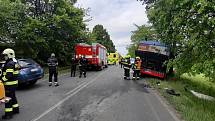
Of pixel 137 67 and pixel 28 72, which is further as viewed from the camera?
pixel 137 67

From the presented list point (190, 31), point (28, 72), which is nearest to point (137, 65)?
point (190, 31)

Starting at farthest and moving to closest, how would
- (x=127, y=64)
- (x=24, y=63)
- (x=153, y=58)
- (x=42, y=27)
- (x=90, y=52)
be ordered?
(x=90, y=52) < (x=42, y=27) < (x=153, y=58) < (x=127, y=64) < (x=24, y=63)

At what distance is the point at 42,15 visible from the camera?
42094mm

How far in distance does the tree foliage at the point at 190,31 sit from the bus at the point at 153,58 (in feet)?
24.6

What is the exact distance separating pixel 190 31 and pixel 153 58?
11.4m

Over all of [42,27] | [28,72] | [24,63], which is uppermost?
[42,27]

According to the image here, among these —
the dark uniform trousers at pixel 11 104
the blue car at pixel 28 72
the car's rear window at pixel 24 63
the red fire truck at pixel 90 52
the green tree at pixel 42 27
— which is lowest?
the dark uniform trousers at pixel 11 104

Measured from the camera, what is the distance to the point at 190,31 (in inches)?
727

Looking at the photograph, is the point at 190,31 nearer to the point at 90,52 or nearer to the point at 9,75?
the point at 9,75

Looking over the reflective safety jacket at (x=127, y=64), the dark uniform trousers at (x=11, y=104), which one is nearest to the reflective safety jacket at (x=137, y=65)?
the reflective safety jacket at (x=127, y=64)

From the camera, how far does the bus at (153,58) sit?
1163 inches

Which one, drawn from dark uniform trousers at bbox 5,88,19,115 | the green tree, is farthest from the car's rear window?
the green tree

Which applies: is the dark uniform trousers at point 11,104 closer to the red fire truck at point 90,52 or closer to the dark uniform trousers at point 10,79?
the dark uniform trousers at point 10,79

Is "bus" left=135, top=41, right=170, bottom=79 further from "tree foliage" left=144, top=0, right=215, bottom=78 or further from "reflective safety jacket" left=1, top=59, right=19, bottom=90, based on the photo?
"reflective safety jacket" left=1, top=59, right=19, bottom=90
